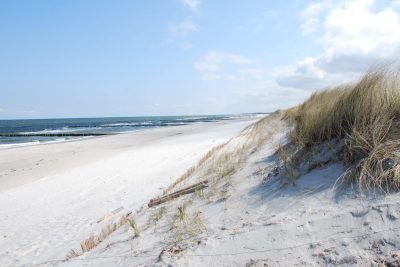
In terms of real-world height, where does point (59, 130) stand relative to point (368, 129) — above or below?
below

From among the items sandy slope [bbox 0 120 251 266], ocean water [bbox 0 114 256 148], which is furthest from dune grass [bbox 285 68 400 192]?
ocean water [bbox 0 114 256 148]

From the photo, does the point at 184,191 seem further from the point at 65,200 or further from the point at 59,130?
the point at 59,130

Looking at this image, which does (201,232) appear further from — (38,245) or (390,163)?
(38,245)

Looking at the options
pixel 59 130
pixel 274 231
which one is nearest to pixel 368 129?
pixel 274 231

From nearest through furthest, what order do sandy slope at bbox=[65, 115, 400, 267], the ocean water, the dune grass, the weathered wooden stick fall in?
sandy slope at bbox=[65, 115, 400, 267]
the dune grass
the weathered wooden stick
the ocean water

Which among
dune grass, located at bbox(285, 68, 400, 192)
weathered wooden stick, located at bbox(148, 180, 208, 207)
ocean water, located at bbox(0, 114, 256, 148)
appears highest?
dune grass, located at bbox(285, 68, 400, 192)

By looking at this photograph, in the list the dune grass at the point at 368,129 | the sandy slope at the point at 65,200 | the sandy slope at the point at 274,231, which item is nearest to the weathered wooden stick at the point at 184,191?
the sandy slope at the point at 274,231

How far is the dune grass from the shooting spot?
3449 mm

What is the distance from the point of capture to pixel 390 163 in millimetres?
3490

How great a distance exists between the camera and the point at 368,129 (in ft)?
13.5

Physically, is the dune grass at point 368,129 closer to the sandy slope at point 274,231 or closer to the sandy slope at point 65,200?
the sandy slope at point 274,231

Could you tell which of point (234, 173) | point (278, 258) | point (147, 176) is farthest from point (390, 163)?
point (147, 176)

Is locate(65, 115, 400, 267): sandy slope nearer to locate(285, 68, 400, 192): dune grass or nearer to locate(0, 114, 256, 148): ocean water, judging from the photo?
locate(285, 68, 400, 192): dune grass

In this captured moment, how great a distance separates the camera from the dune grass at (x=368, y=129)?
3.45 meters
